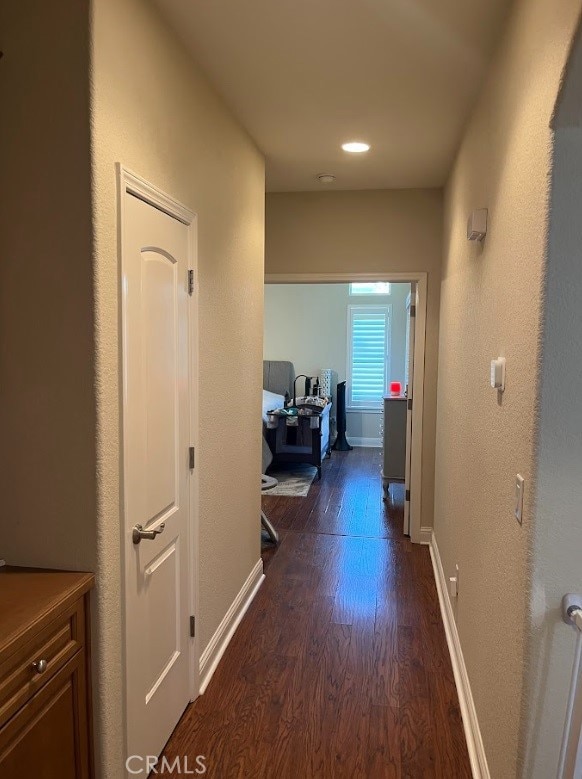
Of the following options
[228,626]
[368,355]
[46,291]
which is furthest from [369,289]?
[46,291]

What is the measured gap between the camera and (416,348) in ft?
13.7

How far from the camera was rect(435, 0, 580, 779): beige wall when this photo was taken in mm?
1426

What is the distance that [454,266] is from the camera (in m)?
3.21

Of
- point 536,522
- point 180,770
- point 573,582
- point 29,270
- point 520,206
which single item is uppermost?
point 520,206

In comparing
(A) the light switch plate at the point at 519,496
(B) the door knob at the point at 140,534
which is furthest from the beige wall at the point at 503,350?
(B) the door knob at the point at 140,534

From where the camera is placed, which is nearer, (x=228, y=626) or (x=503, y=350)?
(x=503, y=350)

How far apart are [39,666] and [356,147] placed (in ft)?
9.50

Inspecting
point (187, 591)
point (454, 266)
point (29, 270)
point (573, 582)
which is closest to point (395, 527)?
point (454, 266)

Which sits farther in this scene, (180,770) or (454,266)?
(454,266)

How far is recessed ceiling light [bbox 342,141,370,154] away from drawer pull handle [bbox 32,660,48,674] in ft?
9.22

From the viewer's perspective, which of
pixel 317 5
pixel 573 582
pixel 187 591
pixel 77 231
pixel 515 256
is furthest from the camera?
pixel 187 591

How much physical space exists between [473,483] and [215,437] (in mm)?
1137

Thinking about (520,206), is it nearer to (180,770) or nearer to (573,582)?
(573,582)

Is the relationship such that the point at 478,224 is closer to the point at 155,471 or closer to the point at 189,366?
the point at 189,366
